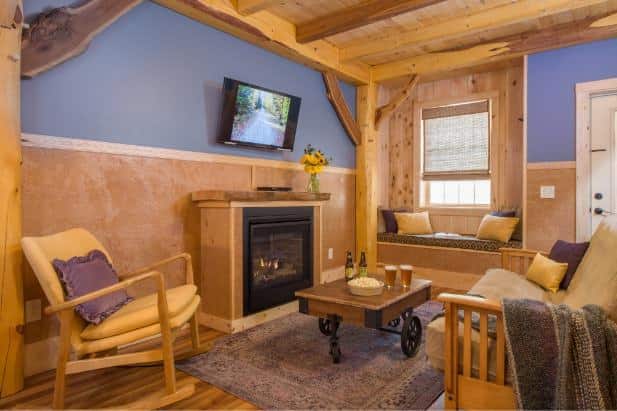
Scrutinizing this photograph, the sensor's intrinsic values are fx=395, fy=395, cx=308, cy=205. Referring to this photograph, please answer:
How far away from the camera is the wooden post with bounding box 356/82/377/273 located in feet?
17.0

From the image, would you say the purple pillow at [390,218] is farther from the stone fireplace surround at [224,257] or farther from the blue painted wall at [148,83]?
the stone fireplace surround at [224,257]

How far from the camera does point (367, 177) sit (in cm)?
523

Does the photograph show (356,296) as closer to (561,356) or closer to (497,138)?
(561,356)

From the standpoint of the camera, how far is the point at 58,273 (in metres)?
2.03

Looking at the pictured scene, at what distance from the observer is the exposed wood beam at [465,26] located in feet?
11.2

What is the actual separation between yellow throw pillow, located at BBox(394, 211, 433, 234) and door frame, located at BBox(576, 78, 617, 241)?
1.71 metres

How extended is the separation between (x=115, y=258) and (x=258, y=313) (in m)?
1.20

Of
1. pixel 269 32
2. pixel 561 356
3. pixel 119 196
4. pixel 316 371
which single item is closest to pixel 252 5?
pixel 269 32

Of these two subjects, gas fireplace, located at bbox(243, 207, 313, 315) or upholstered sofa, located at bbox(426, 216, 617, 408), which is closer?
upholstered sofa, located at bbox(426, 216, 617, 408)

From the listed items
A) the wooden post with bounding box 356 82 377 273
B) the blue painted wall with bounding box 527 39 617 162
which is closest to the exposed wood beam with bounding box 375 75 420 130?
the wooden post with bounding box 356 82 377 273

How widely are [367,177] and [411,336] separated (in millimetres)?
2836

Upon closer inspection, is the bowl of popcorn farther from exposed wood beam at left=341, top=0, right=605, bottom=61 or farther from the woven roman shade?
the woven roman shade

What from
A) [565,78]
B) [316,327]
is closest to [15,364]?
[316,327]

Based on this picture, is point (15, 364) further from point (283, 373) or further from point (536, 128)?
point (536, 128)
